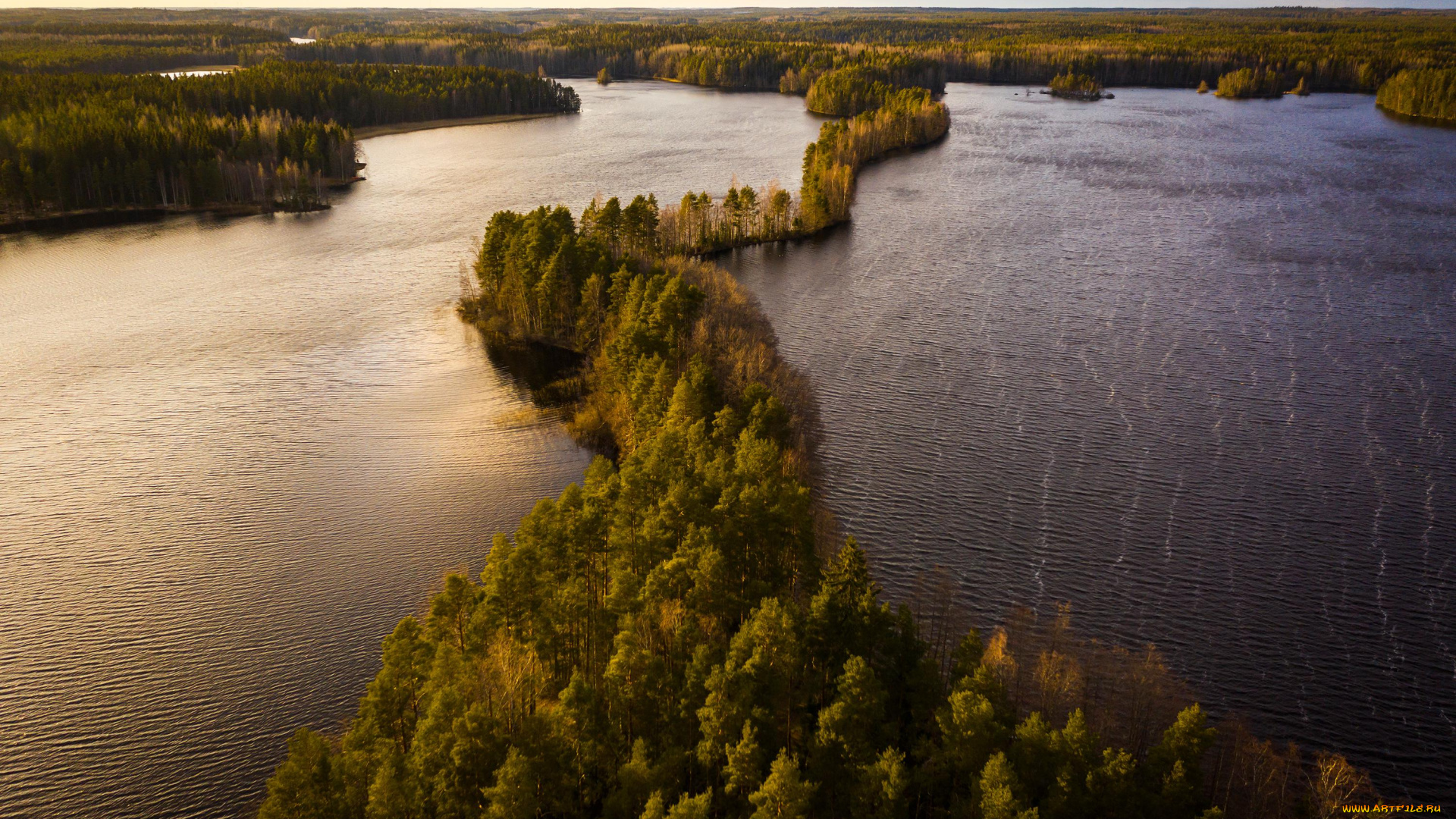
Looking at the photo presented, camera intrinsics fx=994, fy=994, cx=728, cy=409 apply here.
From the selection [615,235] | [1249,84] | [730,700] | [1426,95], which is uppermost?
[1249,84]

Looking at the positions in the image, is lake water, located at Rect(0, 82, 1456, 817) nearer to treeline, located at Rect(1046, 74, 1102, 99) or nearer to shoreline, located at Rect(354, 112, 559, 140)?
shoreline, located at Rect(354, 112, 559, 140)

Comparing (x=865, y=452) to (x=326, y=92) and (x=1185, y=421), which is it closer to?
(x=1185, y=421)

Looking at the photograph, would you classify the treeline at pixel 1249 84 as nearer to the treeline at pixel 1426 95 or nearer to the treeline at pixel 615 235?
the treeline at pixel 1426 95

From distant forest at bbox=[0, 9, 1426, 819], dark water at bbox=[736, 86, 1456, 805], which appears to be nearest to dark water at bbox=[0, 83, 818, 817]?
distant forest at bbox=[0, 9, 1426, 819]

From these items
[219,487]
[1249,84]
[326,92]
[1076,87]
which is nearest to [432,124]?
[326,92]

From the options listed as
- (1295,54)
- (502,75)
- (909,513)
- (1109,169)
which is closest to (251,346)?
(909,513)

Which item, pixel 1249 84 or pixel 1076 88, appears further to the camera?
pixel 1076 88
